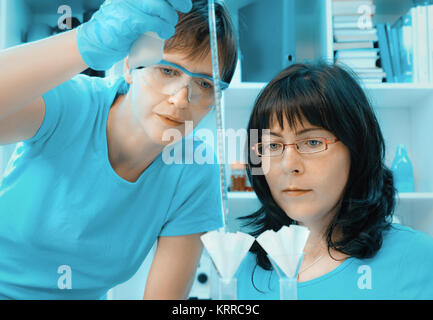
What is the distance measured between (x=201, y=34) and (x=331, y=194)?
0.43 m

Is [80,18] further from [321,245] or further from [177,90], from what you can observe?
[321,245]

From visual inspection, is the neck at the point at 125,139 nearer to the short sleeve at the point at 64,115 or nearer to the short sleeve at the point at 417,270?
the short sleeve at the point at 64,115

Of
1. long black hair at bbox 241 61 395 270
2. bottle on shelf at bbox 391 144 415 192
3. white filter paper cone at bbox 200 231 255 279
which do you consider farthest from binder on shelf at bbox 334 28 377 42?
white filter paper cone at bbox 200 231 255 279

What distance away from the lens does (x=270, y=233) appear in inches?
18.7

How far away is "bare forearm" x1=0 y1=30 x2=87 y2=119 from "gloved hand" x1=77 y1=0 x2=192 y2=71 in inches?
0.9

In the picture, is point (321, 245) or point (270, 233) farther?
Answer: point (321, 245)

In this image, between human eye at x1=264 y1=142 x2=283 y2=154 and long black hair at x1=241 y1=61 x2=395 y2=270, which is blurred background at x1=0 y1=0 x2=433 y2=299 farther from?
human eye at x1=264 y1=142 x2=283 y2=154

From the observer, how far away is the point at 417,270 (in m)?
0.81

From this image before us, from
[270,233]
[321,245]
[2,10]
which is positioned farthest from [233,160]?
[270,233]

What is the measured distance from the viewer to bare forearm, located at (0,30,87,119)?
0.57 m

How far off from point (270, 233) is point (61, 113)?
48 centimetres

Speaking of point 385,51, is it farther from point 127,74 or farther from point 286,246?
point 286,246

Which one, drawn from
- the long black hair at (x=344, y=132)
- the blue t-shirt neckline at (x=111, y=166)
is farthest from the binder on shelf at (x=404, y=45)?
the blue t-shirt neckline at (x=111, y=166)

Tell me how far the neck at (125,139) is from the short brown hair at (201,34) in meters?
0.21
